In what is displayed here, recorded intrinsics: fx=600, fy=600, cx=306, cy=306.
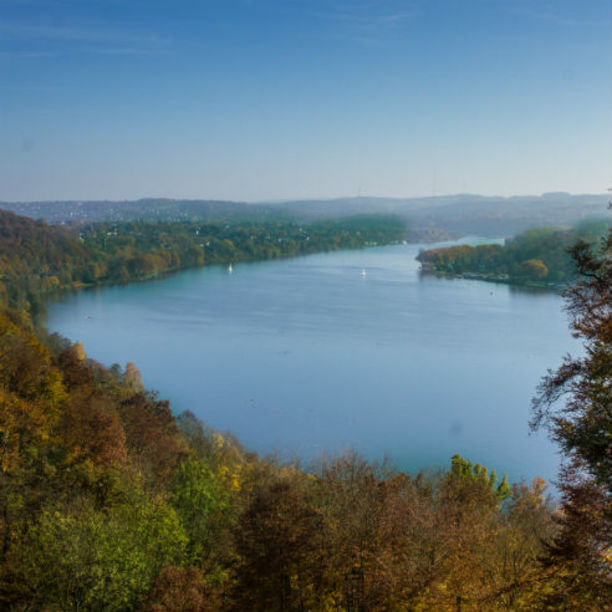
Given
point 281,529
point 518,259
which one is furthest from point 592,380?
point 518,259

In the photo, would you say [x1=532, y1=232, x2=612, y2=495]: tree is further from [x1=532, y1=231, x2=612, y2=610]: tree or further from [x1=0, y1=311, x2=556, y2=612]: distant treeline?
[x1=0, y1=311, x2=556, y2=612]: distant treeline

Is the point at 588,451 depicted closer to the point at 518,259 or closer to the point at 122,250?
the point at 518,259

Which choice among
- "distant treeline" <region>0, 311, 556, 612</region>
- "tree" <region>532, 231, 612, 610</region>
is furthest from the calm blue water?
"tree" <region>532, 231, 612, 610</region>

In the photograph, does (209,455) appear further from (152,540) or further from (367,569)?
(367,569)

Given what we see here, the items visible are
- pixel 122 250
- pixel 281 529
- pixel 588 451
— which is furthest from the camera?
pixel 122 250

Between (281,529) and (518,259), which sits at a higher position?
(518,259)

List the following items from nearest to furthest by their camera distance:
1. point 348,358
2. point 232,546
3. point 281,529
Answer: point 281,529 → point 232,546 → point 348,358

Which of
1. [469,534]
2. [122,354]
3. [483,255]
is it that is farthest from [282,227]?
[469,534]
